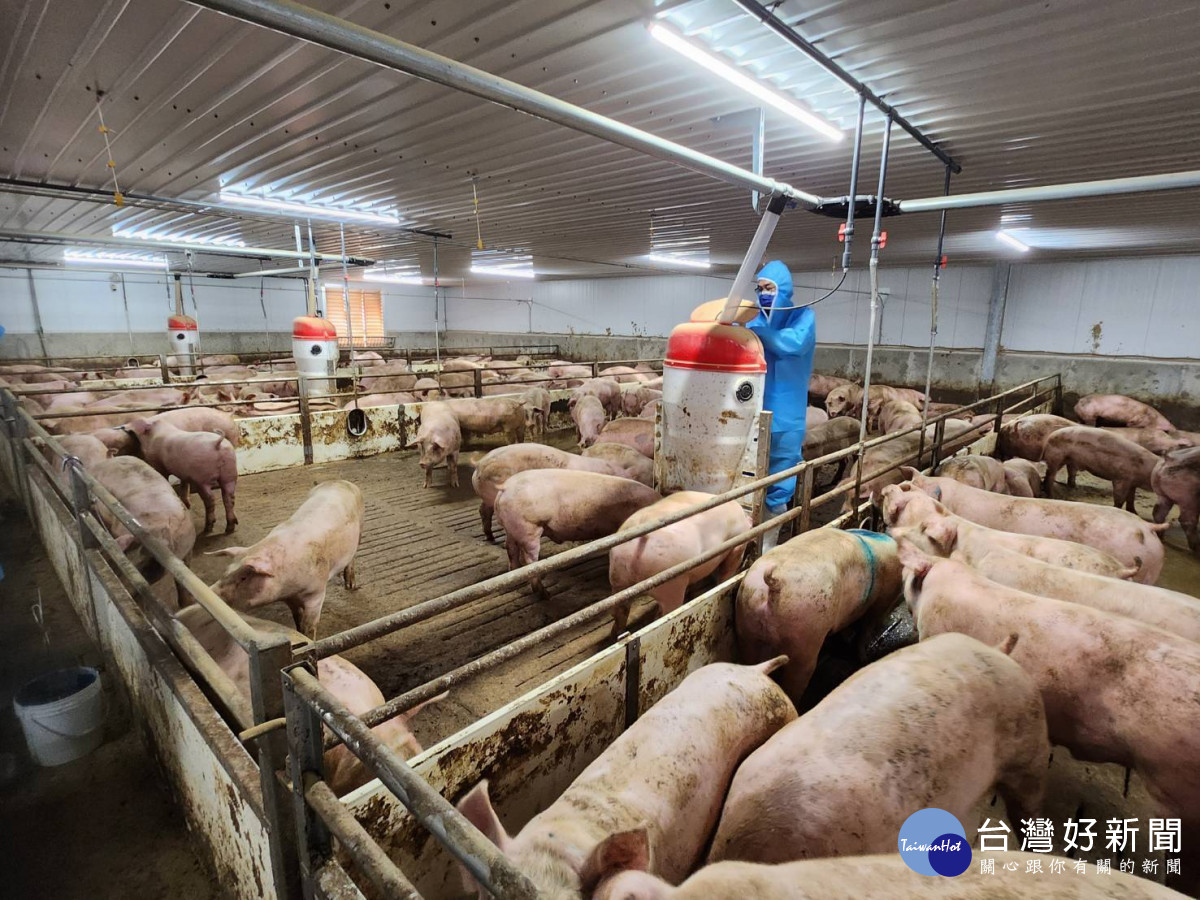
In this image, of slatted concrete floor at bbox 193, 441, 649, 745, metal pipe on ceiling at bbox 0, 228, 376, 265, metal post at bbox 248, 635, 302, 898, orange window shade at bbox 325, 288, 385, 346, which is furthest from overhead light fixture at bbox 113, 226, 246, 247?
metal post at bbox 248, 635, 302, 898

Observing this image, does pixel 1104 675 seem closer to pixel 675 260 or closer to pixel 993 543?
pixel 993 543

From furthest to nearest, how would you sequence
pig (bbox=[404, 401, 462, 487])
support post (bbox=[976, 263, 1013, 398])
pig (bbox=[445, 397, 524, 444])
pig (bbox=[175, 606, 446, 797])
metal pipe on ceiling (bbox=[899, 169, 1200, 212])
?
support post (bbox=[976, 263, 1013, 398]), pig (bbox=[445, 397, 524, 444]), pig (bbox=[404, 401, 462, 487]), metal pipe on ceiling (bbox=[899, 169, 1200, 212]), pig (bbox=[175, 606, 446, 797])

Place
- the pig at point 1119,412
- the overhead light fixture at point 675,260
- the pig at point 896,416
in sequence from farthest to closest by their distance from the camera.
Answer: the overhead light fixture at point 675,260, the pig at point 1119,412, the pig at point 896,416

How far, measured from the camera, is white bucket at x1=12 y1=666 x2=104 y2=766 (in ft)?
8.95

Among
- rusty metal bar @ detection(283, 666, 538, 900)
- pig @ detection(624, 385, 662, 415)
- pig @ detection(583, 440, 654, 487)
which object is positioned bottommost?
pig @ detection(583, 440, 654, 487)

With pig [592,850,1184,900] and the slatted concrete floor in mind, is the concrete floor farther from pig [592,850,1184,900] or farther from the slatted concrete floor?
pig [592,850,1184,900]

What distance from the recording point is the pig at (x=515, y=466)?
215 inches

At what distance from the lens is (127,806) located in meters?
2.59

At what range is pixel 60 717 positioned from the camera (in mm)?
2736

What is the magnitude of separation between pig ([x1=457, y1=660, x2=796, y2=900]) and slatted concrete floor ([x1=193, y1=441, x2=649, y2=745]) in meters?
1.36

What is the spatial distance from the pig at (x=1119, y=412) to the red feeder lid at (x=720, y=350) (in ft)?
33.7

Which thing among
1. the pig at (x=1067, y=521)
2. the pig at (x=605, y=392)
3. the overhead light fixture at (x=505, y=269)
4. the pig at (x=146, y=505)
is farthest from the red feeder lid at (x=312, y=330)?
the pig at (x=1067, y=521)

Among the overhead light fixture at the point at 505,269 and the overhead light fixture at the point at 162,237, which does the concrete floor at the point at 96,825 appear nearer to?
the overhead light fixture at the point at 162,237

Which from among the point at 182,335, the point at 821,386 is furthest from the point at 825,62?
the point at 182,335
